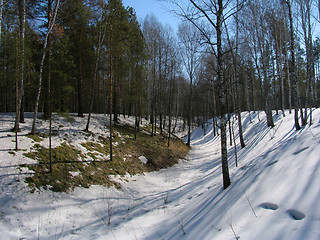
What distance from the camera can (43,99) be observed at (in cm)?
818

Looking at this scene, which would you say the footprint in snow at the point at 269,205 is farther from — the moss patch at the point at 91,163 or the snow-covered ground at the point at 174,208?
the moss patch at the point at 91,163

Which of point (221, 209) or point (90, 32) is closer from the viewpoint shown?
point (221, 209)

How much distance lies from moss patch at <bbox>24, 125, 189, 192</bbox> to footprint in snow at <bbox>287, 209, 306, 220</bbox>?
23.7 feet

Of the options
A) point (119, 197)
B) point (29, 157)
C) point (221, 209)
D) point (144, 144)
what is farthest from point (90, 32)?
point (221, 209)

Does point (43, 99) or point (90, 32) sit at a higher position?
point (90, 32)

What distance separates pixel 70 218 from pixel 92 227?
891 mm

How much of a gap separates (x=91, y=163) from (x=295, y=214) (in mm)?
8793

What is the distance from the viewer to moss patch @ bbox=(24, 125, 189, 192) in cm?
700

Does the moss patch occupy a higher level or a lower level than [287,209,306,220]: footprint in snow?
lower

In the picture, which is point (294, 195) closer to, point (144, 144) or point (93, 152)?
point (93, 152)

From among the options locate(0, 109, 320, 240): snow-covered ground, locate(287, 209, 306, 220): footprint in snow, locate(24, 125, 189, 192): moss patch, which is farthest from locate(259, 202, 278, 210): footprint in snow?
locate(24, 125, 189, 192): moss patch

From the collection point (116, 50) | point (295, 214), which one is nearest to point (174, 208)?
point (295, 214)

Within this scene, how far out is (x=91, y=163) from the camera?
30.3ft

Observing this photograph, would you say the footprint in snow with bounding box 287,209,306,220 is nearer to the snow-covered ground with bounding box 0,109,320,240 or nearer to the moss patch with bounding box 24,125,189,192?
the snow-covered ground with bounding box 0,109,320,240
